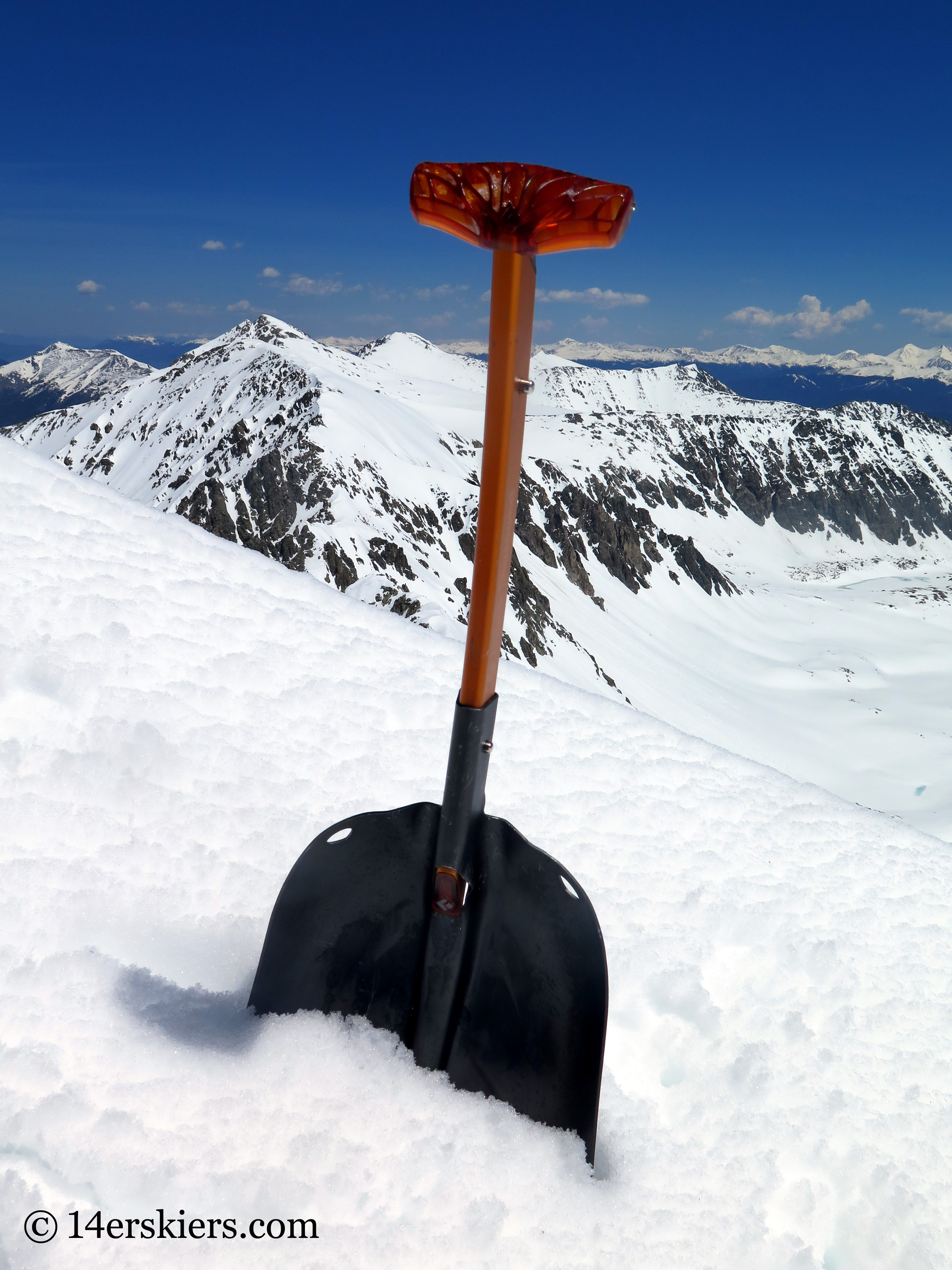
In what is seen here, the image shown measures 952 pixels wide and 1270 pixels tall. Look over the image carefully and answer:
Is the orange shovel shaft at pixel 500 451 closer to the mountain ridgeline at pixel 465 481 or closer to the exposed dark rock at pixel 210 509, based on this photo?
the mountain ridgeline at pixel 465 481

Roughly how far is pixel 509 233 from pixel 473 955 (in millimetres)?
1455

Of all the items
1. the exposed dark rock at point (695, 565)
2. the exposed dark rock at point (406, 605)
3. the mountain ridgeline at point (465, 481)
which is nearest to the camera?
the exposed dark rock at point (406, 605)

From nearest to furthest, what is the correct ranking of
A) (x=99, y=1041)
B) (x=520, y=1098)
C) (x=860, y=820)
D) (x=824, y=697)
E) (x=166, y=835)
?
(x=99, y=1041)
(x=520, y=1098)
(x=166, y=835)
(x=860, y=820)
(x=824, y=697)

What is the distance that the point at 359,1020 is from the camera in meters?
1.58

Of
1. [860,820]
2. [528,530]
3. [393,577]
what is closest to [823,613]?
[528,530]

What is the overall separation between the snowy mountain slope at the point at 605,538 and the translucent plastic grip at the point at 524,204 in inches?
333

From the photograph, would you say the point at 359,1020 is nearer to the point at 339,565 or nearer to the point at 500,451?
the point at 500,451

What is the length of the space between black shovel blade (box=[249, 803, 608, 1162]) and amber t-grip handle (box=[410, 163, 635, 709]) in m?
0.62

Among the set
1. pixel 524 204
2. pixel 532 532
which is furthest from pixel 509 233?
pixel 532 532

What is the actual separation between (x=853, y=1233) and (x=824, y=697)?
3109 inches

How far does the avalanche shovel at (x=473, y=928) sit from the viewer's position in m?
1.42

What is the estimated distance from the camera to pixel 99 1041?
1389mm

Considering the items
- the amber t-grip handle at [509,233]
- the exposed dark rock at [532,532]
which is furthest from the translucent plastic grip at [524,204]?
the exposed dark rock at [532,532]

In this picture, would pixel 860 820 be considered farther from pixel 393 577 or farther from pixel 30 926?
pixel 393 577
